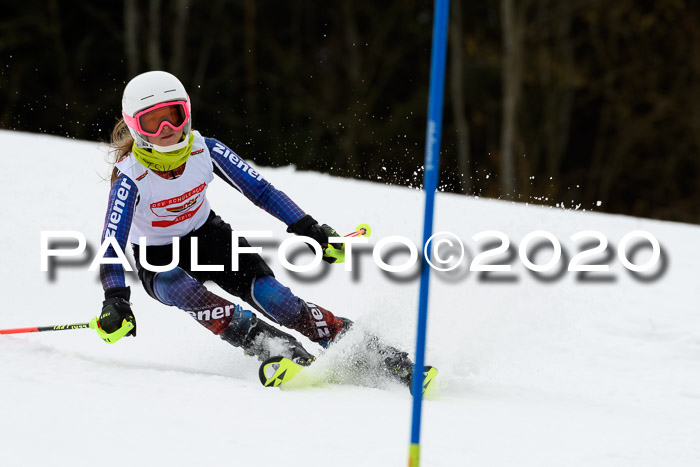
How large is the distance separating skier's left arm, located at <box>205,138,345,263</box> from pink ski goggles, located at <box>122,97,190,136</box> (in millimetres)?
338

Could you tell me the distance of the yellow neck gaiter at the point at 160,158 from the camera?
392 centimetres

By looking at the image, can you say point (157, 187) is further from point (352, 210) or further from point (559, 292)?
point (352, 210)

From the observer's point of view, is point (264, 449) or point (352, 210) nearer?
point (264, 449)

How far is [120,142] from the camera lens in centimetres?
411

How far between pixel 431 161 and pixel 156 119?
5.84ft

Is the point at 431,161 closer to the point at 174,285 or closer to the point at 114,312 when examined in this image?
the point at 114,312

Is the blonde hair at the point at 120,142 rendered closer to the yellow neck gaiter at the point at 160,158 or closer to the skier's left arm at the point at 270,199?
the yellow neck gaiter at the point at 160,158

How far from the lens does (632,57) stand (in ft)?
60.4

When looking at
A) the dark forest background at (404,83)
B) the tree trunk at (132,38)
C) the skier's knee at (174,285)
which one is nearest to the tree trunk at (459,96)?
the dark forest background at (404,83)

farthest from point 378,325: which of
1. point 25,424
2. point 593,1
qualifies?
point 593,1

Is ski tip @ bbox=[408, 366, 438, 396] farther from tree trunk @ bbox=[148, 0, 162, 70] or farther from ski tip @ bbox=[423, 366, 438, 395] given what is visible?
tree trunk @ bbox=[148, 0, 162, 70]

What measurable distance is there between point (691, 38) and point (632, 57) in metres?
1.20
